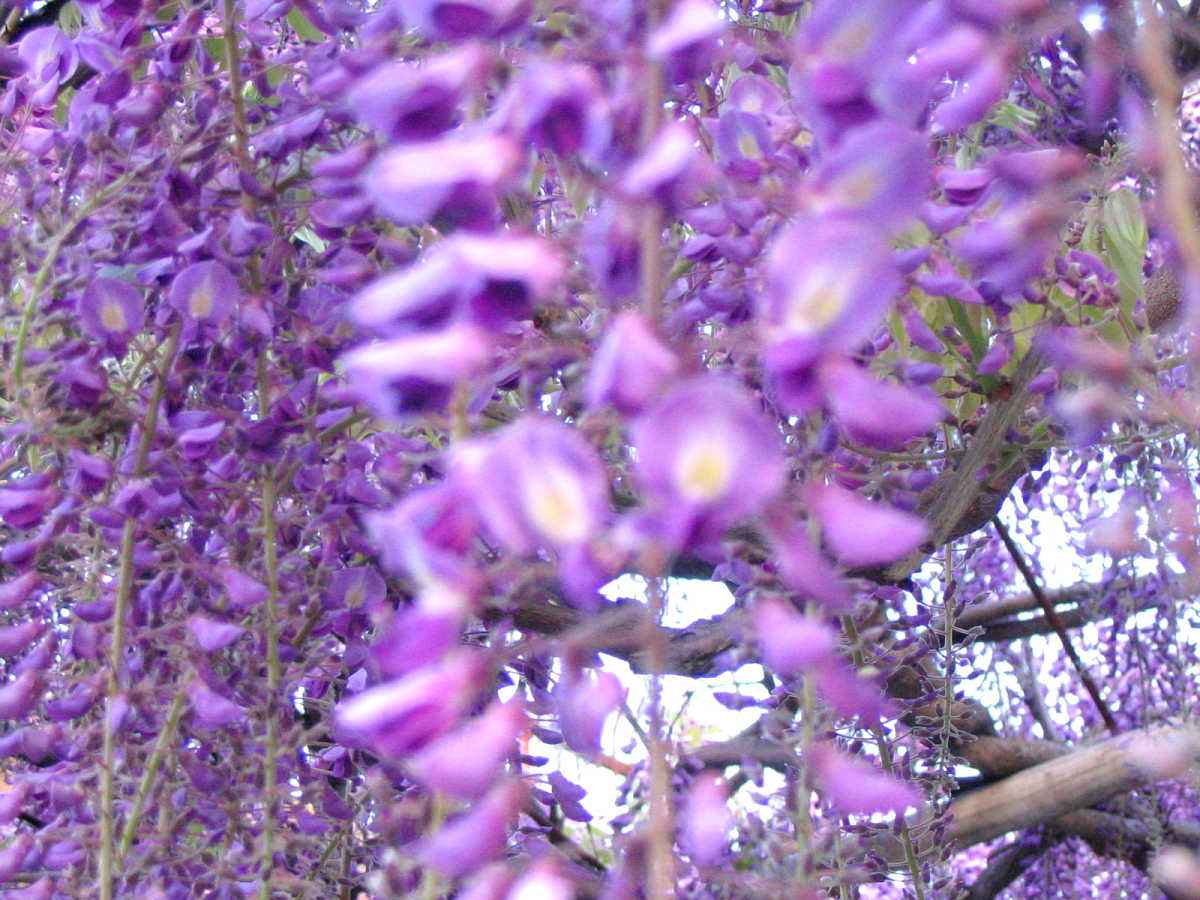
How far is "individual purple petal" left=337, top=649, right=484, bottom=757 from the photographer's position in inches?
12.2

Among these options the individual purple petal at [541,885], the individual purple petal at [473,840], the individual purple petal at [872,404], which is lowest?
the individual purple petal at [541,885]

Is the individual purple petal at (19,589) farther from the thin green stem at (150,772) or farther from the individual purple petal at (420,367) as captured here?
the individual purple petal at (420,367)

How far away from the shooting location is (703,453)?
292 millimetres

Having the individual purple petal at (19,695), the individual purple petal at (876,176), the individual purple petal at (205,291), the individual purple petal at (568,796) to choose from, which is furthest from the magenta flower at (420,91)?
the individual purple petal at (568,796)

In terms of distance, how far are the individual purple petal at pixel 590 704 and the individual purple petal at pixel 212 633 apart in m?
0.33

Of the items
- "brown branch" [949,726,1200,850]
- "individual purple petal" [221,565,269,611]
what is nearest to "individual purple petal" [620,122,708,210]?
"individual purple petal" [221,565,269,611]

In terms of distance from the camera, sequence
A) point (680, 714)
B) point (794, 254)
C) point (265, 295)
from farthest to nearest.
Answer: point (265, 295) < point (680, 714) < point (794, 254)

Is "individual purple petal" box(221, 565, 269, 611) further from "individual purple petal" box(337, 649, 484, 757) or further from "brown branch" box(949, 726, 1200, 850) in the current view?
"brown branch" box(949, 726, 1200, 850)

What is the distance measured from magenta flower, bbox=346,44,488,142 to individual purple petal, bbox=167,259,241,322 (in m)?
0.33

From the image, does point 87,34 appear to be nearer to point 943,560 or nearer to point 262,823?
point 262,823

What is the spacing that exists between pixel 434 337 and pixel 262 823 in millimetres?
440

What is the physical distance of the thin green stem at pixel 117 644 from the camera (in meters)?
0.60

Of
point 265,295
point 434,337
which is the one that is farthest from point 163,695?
point 434,337

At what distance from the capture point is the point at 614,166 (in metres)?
0.35
